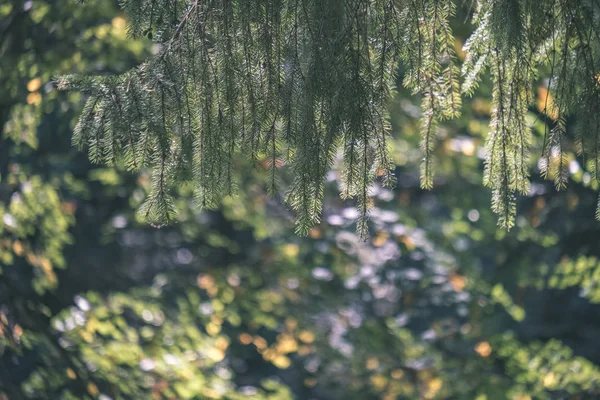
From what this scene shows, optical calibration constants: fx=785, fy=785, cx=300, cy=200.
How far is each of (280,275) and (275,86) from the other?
388 cm

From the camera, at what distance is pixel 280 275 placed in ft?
19.5

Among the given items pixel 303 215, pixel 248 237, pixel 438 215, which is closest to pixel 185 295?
pixel 248 237

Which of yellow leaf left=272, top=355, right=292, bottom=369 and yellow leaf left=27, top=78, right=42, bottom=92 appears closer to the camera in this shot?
yellow leaf left=27, top=78, right=42, bottom=92

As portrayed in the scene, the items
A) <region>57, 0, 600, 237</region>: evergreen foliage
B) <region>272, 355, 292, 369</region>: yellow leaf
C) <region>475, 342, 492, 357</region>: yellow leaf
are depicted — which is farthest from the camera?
<region>272, 355, 292, 369</region>: yellow leaf

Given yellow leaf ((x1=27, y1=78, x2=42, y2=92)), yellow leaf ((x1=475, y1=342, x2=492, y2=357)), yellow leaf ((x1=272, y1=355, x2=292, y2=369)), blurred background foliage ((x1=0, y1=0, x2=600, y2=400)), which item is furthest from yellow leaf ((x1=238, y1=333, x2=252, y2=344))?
yellow leaf ((x1=27, y1=78, x2=42, y2=92))

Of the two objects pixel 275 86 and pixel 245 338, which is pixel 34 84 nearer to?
pixel 245 338

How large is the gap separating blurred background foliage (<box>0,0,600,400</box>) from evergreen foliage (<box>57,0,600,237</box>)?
2916 millimetres

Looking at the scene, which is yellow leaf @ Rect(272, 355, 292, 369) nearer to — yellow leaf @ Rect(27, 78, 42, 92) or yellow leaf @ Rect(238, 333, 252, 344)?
yellow leaf @ Rect(238, 333, 252, 344)

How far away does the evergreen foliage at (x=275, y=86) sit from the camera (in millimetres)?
2105

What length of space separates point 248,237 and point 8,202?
6.04 feet

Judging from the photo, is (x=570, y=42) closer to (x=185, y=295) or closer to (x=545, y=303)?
(x=545, y=303)

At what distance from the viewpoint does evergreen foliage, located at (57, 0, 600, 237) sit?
2105 mm

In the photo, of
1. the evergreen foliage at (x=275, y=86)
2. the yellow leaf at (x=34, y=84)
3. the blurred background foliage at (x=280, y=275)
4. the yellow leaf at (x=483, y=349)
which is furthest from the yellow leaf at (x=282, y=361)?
the evergreen foliage at (x=275, y=86)

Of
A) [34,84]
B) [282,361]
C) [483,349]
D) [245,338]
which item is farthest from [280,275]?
[34,84]
